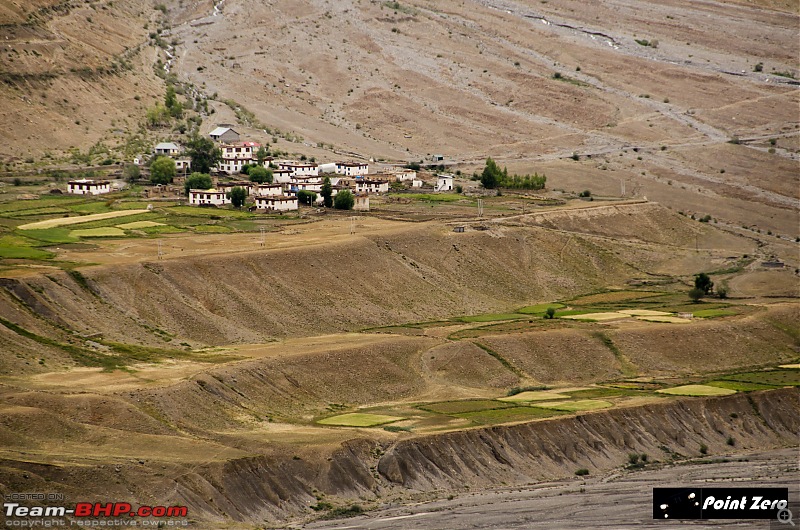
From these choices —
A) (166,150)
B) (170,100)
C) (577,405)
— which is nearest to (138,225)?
(166,150)

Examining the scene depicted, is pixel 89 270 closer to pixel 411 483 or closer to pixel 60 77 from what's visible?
pixel 411 483

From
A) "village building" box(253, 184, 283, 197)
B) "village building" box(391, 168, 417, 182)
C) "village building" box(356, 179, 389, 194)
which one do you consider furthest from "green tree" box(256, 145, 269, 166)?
"village building" box(391, 168, 417, 182)

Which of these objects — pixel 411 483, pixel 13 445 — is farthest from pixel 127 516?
pixel 411 483

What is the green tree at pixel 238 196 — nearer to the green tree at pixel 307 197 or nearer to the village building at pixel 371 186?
the green tree at pixel 307 197

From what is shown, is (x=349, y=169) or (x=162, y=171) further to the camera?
(x=349, y=169)

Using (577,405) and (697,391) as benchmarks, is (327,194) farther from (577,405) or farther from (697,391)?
(577,405)

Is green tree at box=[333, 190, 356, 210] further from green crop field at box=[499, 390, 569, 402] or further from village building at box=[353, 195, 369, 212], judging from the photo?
green crop field at box=[499, 390, 569, 402]
